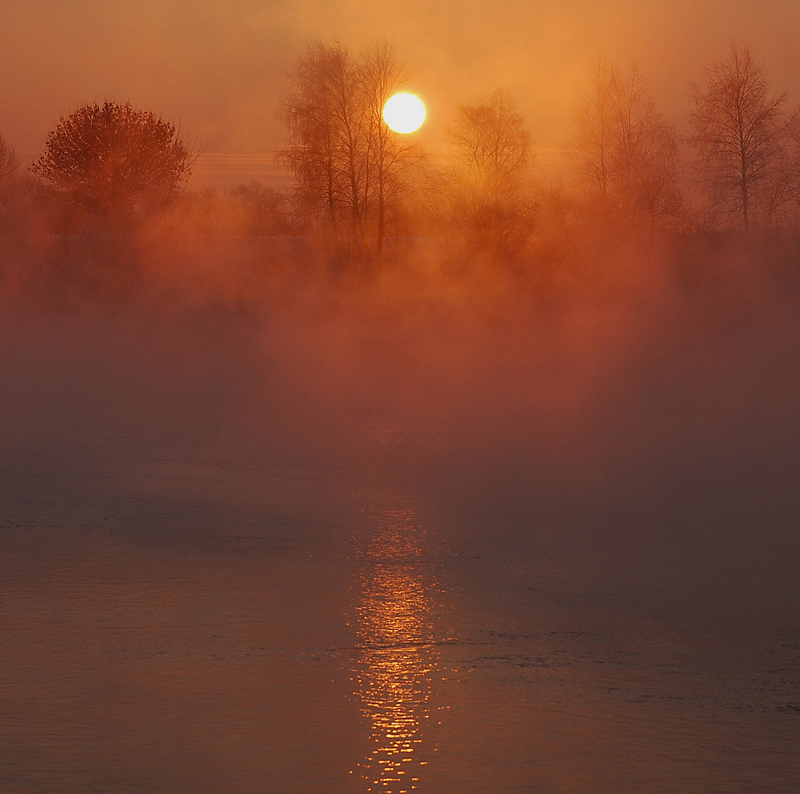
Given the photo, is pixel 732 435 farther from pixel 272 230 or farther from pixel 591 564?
pixel 272 230

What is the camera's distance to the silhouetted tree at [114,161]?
14926 millimetres

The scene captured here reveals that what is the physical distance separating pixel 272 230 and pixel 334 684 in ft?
36.5

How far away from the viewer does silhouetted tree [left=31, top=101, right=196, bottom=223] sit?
49.0 ft

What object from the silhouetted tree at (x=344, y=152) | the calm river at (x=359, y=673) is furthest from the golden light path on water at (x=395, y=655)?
the silhouetted tree at (x=344, y=152)

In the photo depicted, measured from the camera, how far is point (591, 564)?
343cm

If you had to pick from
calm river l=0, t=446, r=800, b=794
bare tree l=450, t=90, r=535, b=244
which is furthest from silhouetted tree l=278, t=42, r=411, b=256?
calm river l=0, t=446, r=800, b=794

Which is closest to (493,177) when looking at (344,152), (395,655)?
(344,152)

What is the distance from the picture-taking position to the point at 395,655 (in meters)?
2.54

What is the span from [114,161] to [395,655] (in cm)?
1436

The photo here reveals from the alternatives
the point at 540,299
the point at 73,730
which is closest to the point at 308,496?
the point at 73,730

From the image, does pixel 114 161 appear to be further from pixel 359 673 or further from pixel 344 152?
pixel 359 673

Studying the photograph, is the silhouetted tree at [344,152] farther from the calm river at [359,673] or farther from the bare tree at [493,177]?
the calm river at [359,673]

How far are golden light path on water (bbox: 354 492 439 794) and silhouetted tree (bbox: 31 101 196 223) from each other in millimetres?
11752

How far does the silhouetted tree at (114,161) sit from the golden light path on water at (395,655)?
38.6 feet
